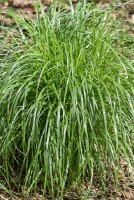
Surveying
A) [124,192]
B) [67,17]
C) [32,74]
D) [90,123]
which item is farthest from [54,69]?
[124,192]

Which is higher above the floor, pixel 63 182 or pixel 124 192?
pixel 63 182

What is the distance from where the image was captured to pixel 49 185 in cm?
373

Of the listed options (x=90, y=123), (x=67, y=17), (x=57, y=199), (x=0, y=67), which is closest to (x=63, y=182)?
(x=57, y=199)

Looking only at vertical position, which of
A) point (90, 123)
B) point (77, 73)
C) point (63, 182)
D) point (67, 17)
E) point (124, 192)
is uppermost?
point (67, 17)

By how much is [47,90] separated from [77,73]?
0.24m

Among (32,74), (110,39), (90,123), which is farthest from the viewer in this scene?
(110,39)

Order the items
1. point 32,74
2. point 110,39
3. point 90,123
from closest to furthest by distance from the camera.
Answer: point 90,123, point 32,74, point 110,39

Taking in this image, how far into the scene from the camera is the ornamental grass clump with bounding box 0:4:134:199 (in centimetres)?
350

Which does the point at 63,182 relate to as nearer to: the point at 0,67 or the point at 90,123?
the point at 90,123

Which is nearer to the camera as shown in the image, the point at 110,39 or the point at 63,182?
the point at 63,182

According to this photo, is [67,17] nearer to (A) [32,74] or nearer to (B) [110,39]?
(B) [110,39]

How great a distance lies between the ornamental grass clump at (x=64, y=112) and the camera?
350 cm

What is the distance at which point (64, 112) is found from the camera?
11.4 feet

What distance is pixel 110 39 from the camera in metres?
4.07
